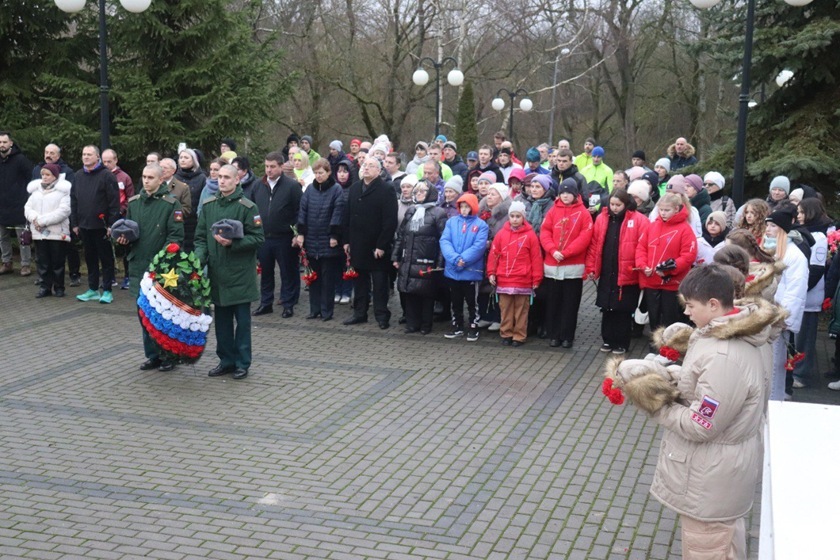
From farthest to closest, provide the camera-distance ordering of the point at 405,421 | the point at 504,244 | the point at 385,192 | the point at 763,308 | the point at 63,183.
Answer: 1. the point at 63,183
2. the point at 385,192
3. the point at 504,244
4. the point at 405,421
5. the point at 763,308

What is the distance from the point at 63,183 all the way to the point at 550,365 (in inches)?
307

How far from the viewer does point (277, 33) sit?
1850 centimetres

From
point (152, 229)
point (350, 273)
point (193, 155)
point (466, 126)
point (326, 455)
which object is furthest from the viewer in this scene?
point (466, 126)

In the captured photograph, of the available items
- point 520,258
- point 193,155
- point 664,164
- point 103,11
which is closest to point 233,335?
point 520,258

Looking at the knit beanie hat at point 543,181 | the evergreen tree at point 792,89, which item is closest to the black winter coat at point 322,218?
the knit beanie hat at point 543,181

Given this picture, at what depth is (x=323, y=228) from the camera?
12758mm

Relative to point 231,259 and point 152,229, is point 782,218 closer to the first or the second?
point 231,259

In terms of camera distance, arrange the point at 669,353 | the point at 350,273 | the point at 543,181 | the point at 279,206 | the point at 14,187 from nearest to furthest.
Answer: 1. the point at 669,353
2. the point at 543,181
3. the point at 350,273
4. the point at 279,206
5. the point at 14,187

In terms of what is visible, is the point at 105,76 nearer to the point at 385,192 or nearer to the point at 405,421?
the point at 385,192

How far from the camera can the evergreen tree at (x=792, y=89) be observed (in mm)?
13953

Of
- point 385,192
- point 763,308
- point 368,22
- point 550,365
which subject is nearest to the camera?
point 763,308

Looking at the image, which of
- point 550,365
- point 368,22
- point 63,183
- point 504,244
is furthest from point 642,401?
point 368,22

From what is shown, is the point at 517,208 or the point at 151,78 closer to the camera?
the point at 517,208

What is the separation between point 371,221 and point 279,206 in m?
1.46
